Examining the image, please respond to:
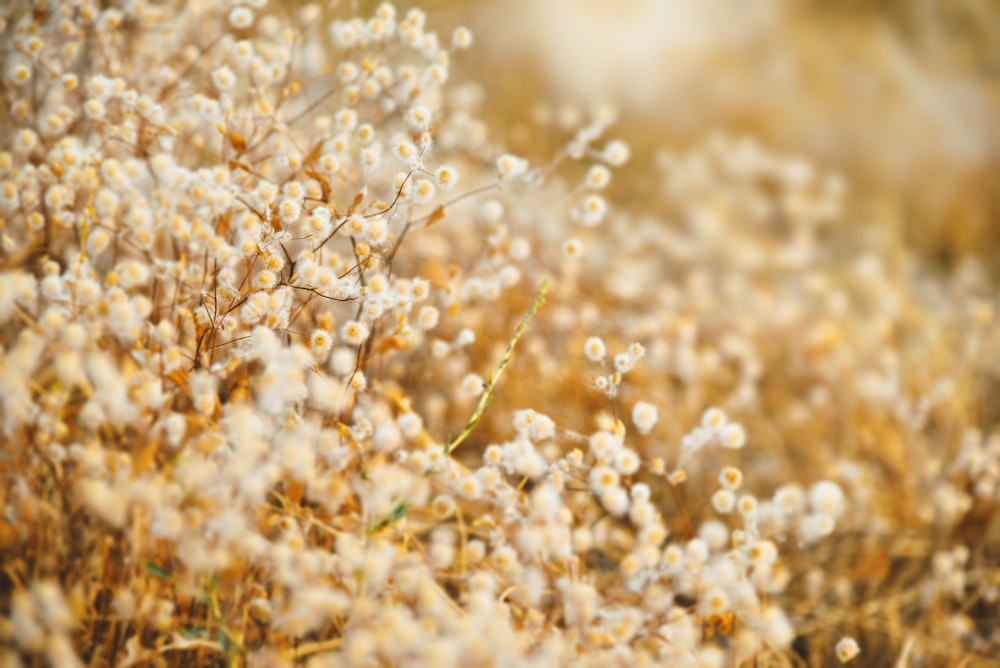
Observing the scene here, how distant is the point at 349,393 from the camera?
94cm

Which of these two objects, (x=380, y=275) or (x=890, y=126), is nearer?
(x=380, y=275)

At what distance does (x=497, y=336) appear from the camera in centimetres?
160

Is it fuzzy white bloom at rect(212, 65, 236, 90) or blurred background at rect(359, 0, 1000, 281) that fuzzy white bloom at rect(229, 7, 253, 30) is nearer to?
fuzzy white bloom at rect(212, 65, 236, 90)

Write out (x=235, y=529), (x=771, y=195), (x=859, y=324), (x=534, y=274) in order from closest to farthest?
(x=235, y=529) → (x=534, y=274) → (x=859, y=324) → (x=771, y=195)

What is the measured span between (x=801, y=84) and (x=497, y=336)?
1.56 metres

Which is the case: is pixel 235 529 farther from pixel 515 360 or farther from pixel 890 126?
pixel 890 126

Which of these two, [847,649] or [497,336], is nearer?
[847,649]

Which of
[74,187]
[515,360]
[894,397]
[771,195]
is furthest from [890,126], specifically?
[74,187]

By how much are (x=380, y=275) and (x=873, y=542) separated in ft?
4.38

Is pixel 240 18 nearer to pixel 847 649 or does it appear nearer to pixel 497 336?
pixel 497 336

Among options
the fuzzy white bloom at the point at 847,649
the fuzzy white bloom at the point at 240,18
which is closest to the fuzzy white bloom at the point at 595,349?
the fuzzy white bloom at the point at 847,649

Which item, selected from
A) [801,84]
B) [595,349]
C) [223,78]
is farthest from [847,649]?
Result: [801,84]

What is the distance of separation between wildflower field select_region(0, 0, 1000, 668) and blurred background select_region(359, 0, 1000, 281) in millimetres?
11

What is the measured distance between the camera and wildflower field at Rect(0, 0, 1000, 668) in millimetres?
775
